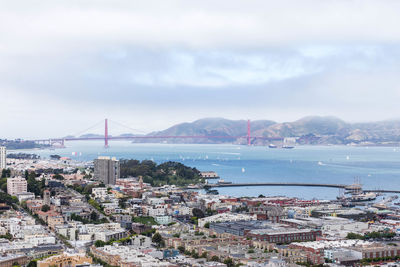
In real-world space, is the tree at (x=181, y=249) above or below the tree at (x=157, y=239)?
below

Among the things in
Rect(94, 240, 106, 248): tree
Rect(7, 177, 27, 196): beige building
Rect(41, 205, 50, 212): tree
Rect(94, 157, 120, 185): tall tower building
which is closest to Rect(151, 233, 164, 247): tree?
Rect(94, 240, 106, 248): tree

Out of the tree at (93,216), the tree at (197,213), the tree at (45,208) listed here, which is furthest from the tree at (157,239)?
the tree at (45,208)

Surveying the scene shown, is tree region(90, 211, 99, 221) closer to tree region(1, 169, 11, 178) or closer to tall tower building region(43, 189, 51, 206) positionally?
tall tower building region(43, 189, 51, 206)

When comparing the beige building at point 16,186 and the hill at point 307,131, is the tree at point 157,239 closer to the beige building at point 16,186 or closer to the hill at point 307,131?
the beige building at point 16,186

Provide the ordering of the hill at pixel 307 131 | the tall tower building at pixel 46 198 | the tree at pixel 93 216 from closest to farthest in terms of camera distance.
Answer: the tree at pixel 93 216
the tall tower building at pixel 46 198
the hill at pixel 307 131

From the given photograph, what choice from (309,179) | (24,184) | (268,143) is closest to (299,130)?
(268,143)
